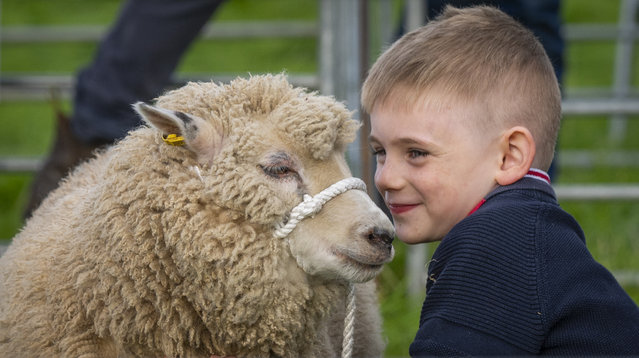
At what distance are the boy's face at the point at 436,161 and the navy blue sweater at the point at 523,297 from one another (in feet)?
0.64

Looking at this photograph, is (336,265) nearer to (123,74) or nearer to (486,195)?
(486,195)

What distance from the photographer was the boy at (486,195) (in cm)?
166

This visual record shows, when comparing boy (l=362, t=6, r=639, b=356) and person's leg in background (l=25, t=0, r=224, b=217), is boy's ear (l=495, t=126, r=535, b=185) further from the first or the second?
person's leg in background (l=25, t=0, r=224, b=217)

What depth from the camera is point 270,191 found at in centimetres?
183

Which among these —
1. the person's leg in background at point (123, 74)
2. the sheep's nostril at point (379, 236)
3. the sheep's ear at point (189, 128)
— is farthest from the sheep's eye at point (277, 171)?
the person's leg in background at point (123, 74)

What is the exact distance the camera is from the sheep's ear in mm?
1795

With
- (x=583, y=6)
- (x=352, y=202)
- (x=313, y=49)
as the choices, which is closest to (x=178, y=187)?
(x=352, y=202)

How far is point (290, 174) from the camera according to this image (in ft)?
6.11

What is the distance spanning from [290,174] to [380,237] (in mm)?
260

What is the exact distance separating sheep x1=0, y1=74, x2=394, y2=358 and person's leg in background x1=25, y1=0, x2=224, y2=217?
1.64 m

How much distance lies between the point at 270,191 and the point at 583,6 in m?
11.5

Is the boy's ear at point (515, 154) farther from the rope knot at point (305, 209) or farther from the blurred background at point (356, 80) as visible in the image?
the blurred background at point (356, 80)

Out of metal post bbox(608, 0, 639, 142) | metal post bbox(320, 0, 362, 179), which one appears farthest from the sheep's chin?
metal post bbox(608, 0, 639, 142)

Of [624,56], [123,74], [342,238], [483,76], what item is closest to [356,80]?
[123,74]
